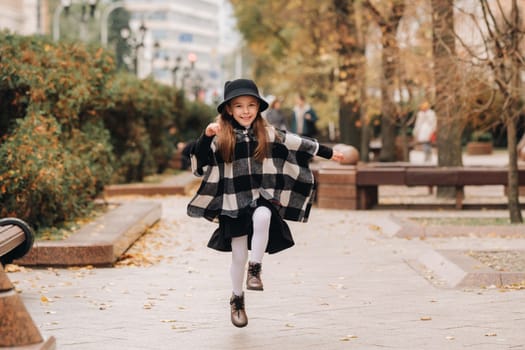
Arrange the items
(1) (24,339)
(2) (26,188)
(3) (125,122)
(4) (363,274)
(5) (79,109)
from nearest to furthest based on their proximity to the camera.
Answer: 1. (1) (24,339)
2. (4) (363,274)
3. (2) (26,188)
4. (5) (79,109)
5. (3) (125,122)

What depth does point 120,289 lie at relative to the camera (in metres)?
9.41

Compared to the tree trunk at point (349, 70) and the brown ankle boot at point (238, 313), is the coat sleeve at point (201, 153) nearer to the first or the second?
the brown ankle boot at point (238, 313)

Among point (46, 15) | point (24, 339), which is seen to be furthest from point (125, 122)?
point (46, 15)

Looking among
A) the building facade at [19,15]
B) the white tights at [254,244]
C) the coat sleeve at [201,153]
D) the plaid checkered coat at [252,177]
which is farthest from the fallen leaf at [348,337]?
the building facade at [19,15]

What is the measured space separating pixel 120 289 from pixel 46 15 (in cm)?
9047

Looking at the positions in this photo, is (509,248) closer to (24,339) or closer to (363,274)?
(363,274)

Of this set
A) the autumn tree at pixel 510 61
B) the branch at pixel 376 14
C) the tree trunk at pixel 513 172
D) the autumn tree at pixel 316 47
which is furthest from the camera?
the autumn tree at pixel 316 47

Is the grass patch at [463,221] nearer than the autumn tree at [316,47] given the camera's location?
Yes

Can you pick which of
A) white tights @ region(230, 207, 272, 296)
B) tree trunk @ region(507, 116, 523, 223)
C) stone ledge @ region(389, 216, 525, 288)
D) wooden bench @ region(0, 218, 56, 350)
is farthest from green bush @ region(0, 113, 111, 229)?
wooden bench @ region(0, 218, 56, 350)

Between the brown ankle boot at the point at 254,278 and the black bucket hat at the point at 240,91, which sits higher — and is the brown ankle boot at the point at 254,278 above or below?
below

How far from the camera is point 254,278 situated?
7316 millimetres

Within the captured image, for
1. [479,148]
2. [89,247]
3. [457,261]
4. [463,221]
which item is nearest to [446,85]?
[463,221]

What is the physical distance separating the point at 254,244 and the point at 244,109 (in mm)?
820

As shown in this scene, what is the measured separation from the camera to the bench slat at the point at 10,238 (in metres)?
7.09
